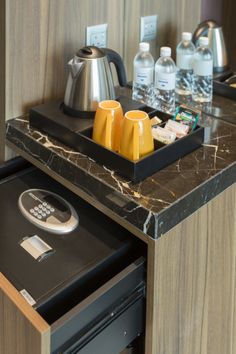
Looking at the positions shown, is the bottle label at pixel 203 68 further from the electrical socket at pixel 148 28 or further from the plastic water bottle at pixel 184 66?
the electrical socket at pixel 148 28

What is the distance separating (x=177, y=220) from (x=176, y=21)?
91 centimetres

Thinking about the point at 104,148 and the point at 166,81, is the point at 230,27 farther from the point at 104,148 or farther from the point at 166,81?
the point at 104,148

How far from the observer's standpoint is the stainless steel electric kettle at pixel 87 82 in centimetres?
136


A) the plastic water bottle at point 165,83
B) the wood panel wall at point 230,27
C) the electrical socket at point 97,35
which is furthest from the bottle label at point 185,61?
the wood panel wall at point 230,27

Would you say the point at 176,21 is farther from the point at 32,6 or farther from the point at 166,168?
the point at 166,168

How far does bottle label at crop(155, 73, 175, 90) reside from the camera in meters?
1.54

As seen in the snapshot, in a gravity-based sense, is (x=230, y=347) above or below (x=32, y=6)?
below

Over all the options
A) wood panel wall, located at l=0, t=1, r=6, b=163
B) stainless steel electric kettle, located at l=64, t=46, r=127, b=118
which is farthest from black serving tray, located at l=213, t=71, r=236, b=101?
wood panel wall, located at l=0, t=1, r=6, b=163

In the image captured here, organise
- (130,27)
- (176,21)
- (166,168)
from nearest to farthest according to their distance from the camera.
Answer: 1. (166,168)
2. (130,27)
3. (176,21)

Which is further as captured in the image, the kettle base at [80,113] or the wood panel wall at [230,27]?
the wood panel wall at [230,27]

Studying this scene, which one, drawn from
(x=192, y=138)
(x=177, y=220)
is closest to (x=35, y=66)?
(x=192, y=138)

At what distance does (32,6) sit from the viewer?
4.48 ft

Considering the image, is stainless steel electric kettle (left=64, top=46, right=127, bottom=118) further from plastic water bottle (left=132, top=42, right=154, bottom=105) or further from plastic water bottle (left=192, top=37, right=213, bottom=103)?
plastic water bottle (left=192, top=37, right=213, bottom=103)

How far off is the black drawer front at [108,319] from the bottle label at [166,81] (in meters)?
0.61
